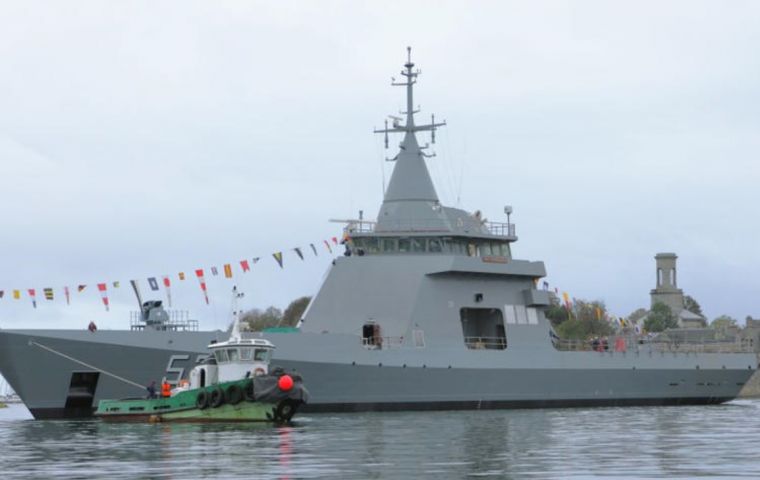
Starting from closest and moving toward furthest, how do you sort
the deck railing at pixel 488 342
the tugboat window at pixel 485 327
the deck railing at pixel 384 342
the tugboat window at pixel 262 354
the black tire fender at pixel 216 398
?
the black tire fender at pixel 216 398, the tugboat window at pixel 262 354, the deck railing at pixel 384 342, the deck railing at pixel 488 342, the tugboat window at pixel 485 327

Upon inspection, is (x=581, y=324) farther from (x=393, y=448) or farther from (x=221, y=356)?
(x=393, y=448)

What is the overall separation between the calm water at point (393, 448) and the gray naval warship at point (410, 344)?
2211 mm

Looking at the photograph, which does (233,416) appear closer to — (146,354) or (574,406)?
(146,354)

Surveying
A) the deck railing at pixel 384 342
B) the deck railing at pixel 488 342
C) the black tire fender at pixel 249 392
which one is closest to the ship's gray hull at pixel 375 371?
the deck railing at pixel 384 342

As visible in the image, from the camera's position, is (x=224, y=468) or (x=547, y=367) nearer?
(x=224, y=468)

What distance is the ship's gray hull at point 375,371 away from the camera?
3628 centimetres

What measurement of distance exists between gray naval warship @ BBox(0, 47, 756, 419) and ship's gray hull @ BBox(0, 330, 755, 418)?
1.6 inches

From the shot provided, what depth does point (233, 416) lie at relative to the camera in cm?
3272

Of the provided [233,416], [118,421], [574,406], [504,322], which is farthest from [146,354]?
[574,406]

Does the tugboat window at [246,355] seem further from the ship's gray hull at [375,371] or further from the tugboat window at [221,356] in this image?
the ship's gray hull at [375,371]

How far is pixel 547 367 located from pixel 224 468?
82.3 ft

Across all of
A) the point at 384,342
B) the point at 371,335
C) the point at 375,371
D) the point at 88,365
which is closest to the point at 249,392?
the point at 88,365

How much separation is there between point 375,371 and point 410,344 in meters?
2.05

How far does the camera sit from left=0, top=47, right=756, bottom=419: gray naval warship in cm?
3659
